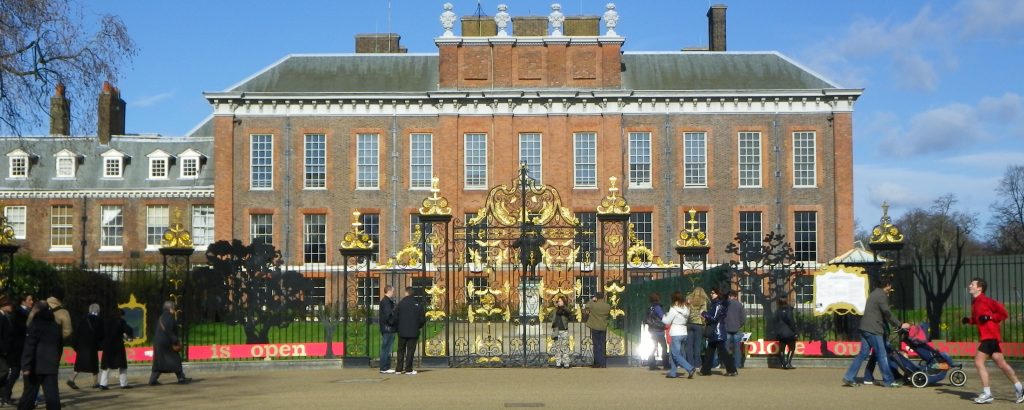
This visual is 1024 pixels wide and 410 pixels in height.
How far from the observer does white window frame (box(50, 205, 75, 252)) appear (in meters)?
52.2

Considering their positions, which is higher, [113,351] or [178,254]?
[178,254]

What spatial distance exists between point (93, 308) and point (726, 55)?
1408 inches

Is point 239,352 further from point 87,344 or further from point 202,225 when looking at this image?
point 202,225

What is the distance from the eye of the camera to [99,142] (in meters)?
54.8

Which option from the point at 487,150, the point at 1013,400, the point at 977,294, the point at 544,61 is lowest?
the point at 1013,400

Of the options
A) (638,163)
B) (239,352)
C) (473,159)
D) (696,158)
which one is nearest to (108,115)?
(473,159)

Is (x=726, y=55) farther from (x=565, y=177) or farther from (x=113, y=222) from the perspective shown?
(x=113, y=222)

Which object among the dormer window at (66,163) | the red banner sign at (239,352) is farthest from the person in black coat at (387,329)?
the dormer window at (66,163)

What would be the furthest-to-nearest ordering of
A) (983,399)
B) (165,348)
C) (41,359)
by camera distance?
(165,348) → (983,399) → (41,359)

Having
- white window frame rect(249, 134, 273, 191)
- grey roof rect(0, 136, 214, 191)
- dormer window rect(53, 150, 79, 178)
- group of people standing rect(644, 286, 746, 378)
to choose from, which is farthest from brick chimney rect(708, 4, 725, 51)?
group of people standing rect(644, 286, 746, 378)

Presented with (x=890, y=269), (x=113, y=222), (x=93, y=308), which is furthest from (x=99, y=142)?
(x=890, y=269)

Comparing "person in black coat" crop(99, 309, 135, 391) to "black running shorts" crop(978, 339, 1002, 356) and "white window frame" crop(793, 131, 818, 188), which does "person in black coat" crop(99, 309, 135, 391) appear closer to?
"black running shorts" crop(978, 339, 1002, 356)

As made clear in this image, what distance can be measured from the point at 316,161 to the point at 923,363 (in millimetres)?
Answer: 33255

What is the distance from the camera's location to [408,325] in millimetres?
21203
